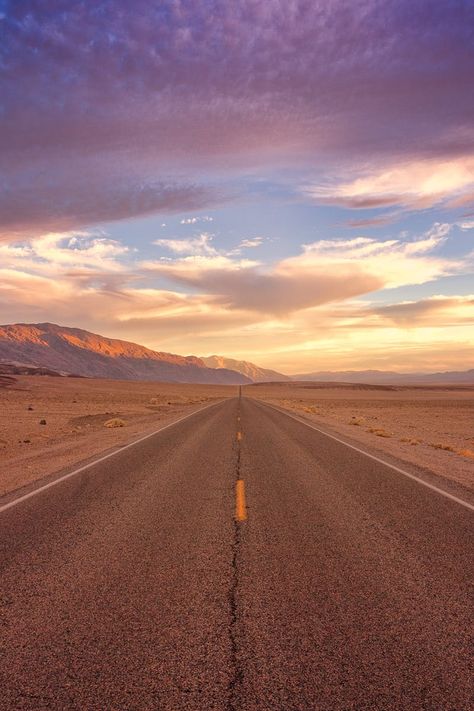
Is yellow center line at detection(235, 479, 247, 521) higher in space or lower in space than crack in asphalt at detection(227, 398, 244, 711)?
lower

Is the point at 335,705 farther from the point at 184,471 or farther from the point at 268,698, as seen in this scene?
the point at 184,471

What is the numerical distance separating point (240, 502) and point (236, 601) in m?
3.89

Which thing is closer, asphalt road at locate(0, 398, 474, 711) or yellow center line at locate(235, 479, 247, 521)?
asphalt road at locate(0, 398, 474, 711)

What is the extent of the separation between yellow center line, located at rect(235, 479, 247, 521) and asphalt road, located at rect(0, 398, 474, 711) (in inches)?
1.9

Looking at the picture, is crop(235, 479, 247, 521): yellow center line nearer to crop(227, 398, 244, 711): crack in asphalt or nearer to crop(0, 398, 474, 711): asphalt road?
crop(0, 398, 474, 711): asphalt road

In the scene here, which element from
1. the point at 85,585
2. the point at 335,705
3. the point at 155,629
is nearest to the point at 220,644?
the point at 155,629

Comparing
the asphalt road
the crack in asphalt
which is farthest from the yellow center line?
the crack in asphalt

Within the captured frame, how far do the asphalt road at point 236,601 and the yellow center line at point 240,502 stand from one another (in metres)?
0.05

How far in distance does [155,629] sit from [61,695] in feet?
3.14

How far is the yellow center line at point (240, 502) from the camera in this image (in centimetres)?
764

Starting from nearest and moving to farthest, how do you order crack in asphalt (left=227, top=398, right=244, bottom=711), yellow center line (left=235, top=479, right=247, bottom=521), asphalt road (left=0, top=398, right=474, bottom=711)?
crack in asphalt (left=227, top=398, right=244, bottom=711) → asphalt road (left=0, top=398, right=474, bottom=711) → yellow center line (left=235, top=479, right=247, bottom=521)

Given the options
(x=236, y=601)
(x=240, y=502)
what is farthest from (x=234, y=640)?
(x=240, y=502)

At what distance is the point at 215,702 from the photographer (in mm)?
3172

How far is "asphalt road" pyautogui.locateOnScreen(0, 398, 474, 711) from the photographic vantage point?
10.9 feet
